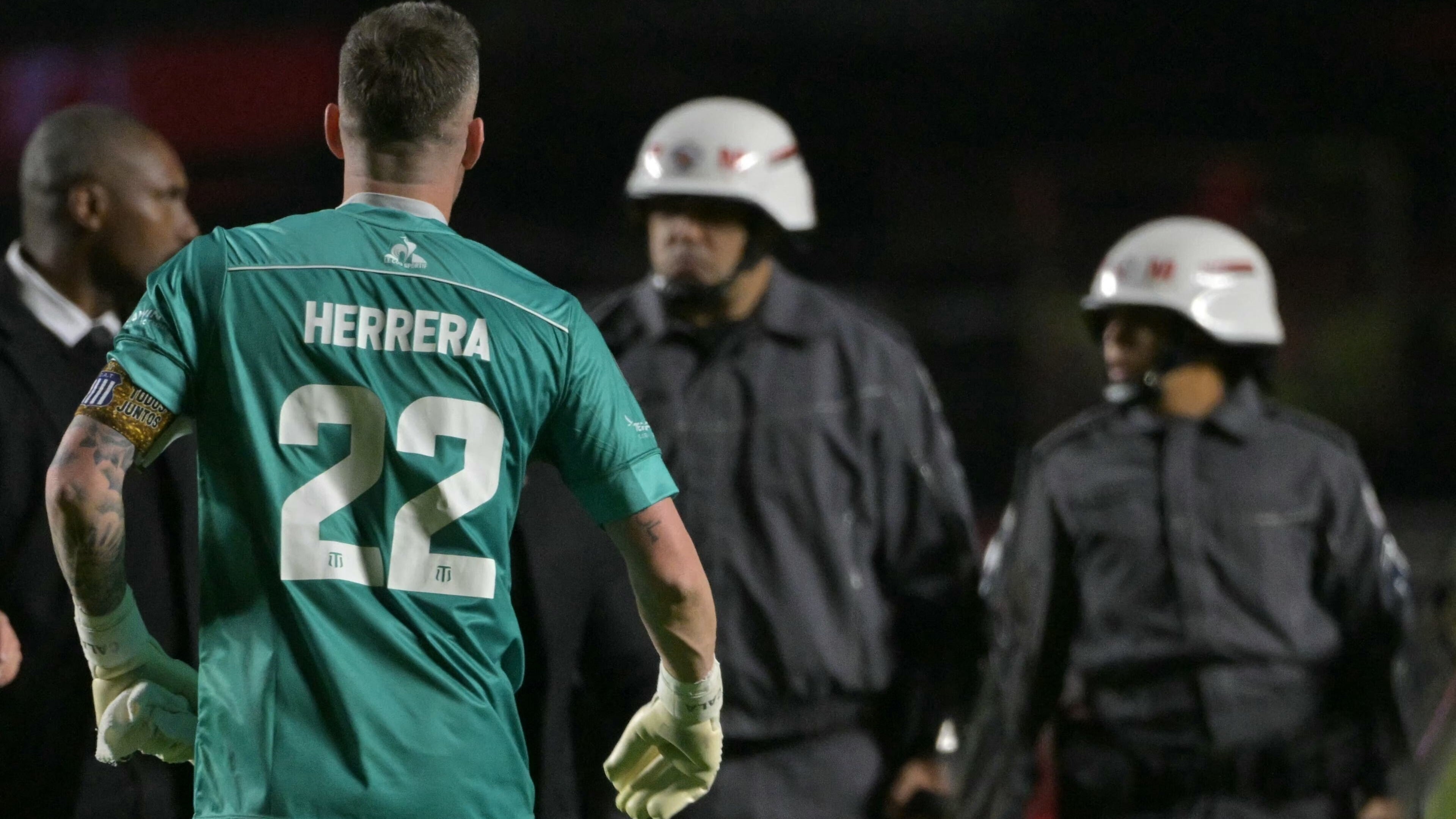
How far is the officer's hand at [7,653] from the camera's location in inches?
125

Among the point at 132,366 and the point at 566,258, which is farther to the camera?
the point at 566,258

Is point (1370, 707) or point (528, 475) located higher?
point (528, 475)

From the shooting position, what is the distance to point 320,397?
2.23 meters

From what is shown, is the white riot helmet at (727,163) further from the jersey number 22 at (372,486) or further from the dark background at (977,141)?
the dark background at (977,141)

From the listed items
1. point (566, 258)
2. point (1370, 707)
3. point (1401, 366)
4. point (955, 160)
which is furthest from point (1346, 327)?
point (1370, 707)

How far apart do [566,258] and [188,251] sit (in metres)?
11.4

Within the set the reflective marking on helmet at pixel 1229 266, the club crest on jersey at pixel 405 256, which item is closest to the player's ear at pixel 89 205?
the club crest on jersey at pixel 405 256

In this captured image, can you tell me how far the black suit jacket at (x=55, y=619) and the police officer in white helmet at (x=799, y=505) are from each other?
43.6 inches

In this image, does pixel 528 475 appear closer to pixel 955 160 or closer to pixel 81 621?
pixel 81 621

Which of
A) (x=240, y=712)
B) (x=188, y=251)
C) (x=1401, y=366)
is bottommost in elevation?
(x=1401, y=366)

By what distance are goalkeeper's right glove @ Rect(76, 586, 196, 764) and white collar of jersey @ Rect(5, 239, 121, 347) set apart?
1.48 metres

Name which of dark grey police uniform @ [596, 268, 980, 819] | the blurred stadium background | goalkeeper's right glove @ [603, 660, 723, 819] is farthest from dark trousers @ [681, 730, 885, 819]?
the blurred stadium background

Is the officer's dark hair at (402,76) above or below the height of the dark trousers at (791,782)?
above

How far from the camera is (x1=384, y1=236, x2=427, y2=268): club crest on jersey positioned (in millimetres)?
2293
